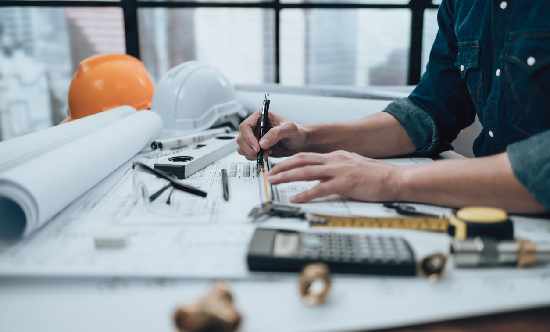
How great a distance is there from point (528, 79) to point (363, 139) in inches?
16.2

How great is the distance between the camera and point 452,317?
377mm

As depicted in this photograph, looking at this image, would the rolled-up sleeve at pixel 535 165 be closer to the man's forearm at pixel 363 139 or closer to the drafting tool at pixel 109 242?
the man's forearm at pixel 363 139

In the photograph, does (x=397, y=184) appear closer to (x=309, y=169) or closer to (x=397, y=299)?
(x=309, y=169)

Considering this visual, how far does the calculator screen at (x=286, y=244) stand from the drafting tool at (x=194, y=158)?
0.45 meters

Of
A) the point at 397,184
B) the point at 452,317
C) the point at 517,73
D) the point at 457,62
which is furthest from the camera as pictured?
the point at 457,62

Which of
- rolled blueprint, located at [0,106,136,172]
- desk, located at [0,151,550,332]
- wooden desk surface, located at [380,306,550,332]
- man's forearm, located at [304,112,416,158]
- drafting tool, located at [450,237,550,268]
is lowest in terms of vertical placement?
wooden desk surface, located at [380,306,550,332]

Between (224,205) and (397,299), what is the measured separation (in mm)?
372

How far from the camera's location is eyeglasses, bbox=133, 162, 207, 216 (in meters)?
0.69

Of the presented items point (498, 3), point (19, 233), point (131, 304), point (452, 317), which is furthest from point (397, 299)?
point (498, 3)

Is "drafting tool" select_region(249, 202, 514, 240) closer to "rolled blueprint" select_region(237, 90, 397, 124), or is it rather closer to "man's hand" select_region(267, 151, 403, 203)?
"man's hand" select_region(267, 151, 403, 203)

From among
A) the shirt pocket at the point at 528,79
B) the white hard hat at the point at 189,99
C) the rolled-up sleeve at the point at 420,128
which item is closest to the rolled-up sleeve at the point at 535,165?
the shirt pocket at the point at 528,79

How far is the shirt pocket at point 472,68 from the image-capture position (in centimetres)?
93

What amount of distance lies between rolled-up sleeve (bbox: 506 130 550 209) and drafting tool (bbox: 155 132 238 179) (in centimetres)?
66

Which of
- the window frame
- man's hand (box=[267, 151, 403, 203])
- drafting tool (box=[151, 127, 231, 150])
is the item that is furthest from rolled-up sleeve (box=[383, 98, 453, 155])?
the window frame
